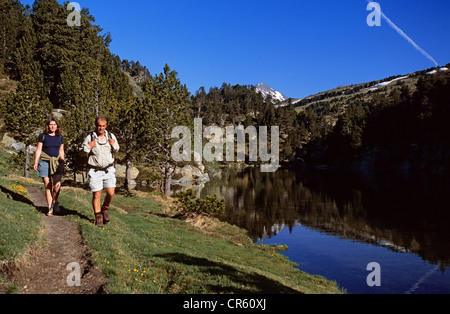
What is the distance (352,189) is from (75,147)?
5307cm

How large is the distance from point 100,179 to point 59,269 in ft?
12.3

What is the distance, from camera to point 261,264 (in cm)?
2050

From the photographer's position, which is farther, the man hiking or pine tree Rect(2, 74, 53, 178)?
pine tree Rect(2, 74, 53, 178)

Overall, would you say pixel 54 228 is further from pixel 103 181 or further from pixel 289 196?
pixel 289 196

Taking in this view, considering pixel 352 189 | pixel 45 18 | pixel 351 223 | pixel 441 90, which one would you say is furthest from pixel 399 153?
pixel 45 18

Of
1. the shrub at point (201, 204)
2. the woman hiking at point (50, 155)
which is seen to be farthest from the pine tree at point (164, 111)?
the woman hiking at point (50, 155)

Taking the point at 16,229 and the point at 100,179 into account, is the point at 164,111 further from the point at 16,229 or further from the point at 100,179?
the point at 16,229

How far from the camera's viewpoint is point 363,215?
1615 inches

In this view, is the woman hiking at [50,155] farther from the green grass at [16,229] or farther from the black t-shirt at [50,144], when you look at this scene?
the green grass at [16,229]

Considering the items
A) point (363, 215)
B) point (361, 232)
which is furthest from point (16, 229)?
point (363, 215)

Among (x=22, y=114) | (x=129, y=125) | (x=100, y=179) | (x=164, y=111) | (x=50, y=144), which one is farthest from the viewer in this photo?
(x=129, y=125)

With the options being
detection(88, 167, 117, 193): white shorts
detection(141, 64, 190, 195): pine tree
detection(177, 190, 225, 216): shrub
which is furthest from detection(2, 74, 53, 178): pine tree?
detection(88, 167, 117, 193): white shorts

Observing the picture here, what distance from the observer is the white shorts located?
1157cm

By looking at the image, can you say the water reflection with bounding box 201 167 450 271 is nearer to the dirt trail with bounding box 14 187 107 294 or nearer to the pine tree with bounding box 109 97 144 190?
the pine tree with bounding box 109 97 144 190
